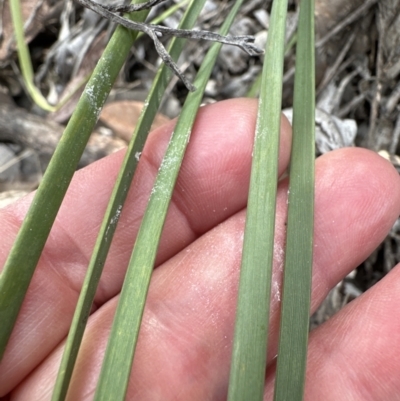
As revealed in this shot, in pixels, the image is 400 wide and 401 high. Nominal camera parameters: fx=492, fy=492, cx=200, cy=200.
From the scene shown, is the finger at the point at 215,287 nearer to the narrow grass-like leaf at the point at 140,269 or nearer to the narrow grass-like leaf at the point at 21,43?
the narrow grass-like leaf at the point at 140,269

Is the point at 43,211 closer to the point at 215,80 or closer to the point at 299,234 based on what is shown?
the point at 299,234

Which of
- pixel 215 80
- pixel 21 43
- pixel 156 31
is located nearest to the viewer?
pixel 156 31

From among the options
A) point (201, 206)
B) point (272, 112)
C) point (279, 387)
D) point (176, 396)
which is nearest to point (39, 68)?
point (201, 206)

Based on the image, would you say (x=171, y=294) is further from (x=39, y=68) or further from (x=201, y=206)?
(x=39, y=68)

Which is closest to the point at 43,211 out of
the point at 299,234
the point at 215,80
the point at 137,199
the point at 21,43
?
the point at 137,199

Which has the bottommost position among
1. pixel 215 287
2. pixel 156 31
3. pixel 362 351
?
pixel 362 351

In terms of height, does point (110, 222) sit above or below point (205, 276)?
above

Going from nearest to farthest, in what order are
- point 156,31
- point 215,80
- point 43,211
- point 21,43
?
1. point 43,211
2. point 156,31
3. point 21,43
4. point 215,80

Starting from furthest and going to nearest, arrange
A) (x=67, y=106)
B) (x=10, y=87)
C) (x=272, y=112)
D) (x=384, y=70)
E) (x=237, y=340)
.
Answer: (x=10, y=87) < (x=67, y=106) < (x=384, y=70) < (x=272, y=112) < (x=237, y=340)
